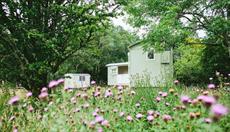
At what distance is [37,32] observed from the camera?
10898 millimetres

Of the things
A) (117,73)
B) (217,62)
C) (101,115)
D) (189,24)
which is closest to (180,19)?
(189,24)

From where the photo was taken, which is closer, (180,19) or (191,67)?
(180,19)

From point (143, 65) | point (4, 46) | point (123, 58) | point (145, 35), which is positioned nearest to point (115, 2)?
point (4, 46)

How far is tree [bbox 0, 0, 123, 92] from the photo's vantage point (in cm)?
1122

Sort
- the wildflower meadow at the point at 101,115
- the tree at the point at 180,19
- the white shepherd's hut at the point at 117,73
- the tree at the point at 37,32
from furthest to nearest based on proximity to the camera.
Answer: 1. the white shepherd's hut at the point at 117,73
2. the tree at the point at 180,19
3. the tree at the point at 37,32
4. the wildflower meadow at the point at 101,115

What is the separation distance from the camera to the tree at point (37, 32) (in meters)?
11.2

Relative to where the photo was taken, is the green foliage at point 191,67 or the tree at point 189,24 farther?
the green foliage at point 191,67

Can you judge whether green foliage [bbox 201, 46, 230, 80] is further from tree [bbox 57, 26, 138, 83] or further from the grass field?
the grass field

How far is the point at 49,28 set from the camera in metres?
A: 12.3

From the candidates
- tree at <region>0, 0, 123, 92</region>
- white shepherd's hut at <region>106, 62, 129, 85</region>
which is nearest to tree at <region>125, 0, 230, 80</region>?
tree at <region>0, 0, 123, 92</region>

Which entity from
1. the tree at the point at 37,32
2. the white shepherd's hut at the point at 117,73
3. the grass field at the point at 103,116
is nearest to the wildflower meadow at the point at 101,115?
the grass field at the point at 103,116

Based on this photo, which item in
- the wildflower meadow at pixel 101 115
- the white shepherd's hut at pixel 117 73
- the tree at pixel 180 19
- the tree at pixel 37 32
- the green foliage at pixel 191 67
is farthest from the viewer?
the white shepherd's hut at pixel 117 73

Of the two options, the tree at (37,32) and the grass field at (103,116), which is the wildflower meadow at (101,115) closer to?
the grass field at (103,116)

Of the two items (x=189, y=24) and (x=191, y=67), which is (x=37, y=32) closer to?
(x=189, y=24)
